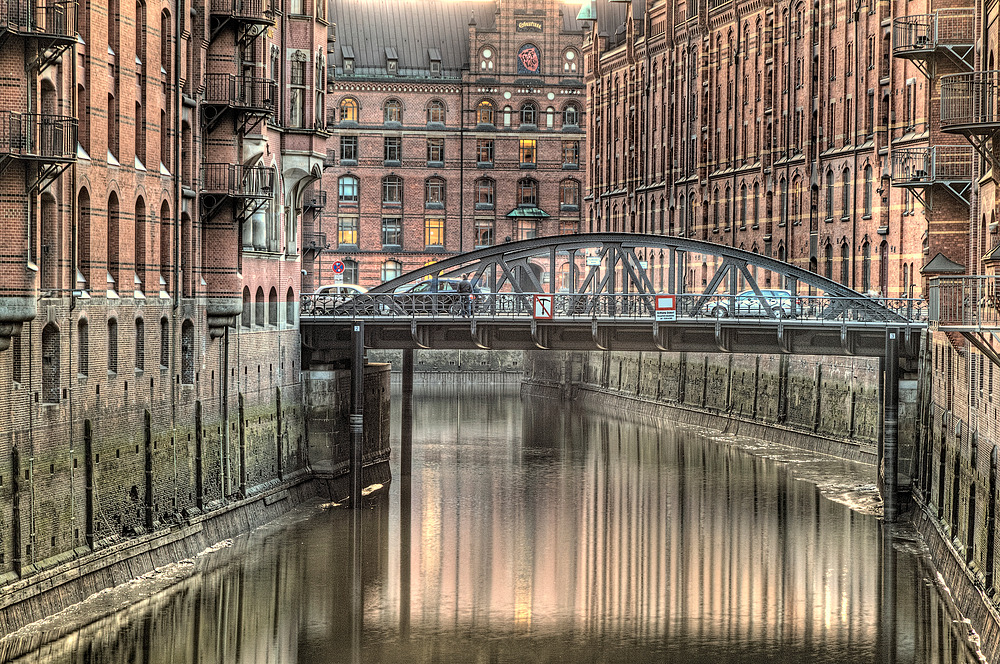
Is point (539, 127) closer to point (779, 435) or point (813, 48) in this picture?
point (813, 48)

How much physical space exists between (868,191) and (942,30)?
796 inches

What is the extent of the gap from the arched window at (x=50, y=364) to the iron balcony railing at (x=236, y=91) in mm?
11828

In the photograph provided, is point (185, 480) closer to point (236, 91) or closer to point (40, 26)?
point (236, 91)

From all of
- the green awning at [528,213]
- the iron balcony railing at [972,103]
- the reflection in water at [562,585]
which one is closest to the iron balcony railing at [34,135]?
the reflection in water at [562,585]

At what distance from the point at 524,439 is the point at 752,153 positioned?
19.7m

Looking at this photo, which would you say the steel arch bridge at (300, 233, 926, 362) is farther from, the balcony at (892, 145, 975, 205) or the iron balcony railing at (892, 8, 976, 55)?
the iron balcony railing at (892, 8, 976, 55)

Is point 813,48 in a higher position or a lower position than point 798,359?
higher

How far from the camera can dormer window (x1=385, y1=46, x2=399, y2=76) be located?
99.0m

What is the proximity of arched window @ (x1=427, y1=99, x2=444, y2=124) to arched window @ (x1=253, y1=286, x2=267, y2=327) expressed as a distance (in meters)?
54.7

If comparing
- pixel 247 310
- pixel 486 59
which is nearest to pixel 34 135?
pixel 247 310

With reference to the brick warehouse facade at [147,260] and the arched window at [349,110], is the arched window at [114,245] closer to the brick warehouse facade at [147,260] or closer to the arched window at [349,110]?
the brick warehouse facade at [147,260]

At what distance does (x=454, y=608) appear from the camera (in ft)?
109

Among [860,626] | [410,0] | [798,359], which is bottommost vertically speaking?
[860,626]

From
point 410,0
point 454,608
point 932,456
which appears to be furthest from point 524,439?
point 410,0
